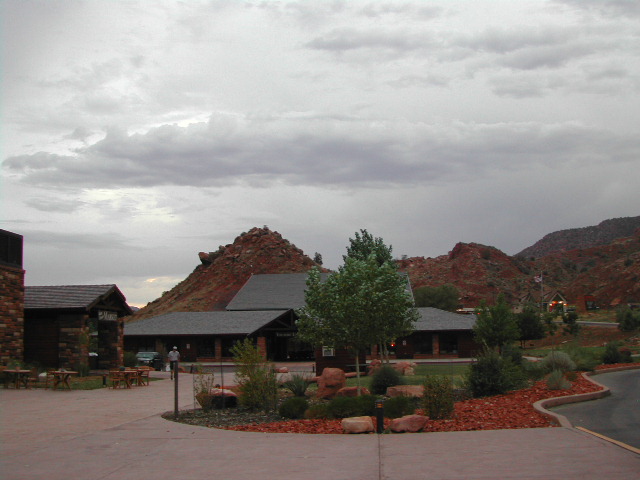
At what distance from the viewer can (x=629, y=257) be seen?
103 meters

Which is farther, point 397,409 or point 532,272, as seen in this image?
point 532,272

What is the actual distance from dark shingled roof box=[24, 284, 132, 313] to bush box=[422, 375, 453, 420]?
78.8 ft

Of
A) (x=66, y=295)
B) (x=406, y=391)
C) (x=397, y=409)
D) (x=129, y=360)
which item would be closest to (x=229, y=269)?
(x=129, y=360)

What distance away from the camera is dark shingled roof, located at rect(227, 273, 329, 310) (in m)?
64.8

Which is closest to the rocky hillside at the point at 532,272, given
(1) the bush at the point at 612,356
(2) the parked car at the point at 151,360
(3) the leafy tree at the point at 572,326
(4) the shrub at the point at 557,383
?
(3) the leafy tree at the point at 572,326

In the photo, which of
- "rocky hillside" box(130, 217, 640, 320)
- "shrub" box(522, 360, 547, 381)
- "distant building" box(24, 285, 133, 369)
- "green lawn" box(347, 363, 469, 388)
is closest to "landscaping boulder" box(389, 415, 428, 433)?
"green lawn" box(347, 363, 469, 388)

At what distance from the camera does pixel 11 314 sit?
103 ft

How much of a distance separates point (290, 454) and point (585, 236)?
151070mm

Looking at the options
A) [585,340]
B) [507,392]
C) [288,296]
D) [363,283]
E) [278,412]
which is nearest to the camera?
[278,412]

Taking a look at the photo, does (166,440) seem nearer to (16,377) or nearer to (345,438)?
(345,438)

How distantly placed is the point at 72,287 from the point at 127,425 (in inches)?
964

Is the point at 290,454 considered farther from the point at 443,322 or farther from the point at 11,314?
the point at 443,322

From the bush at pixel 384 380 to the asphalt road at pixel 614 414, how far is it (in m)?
5.41

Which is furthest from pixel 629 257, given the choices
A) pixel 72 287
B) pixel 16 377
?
pixel 16 377
